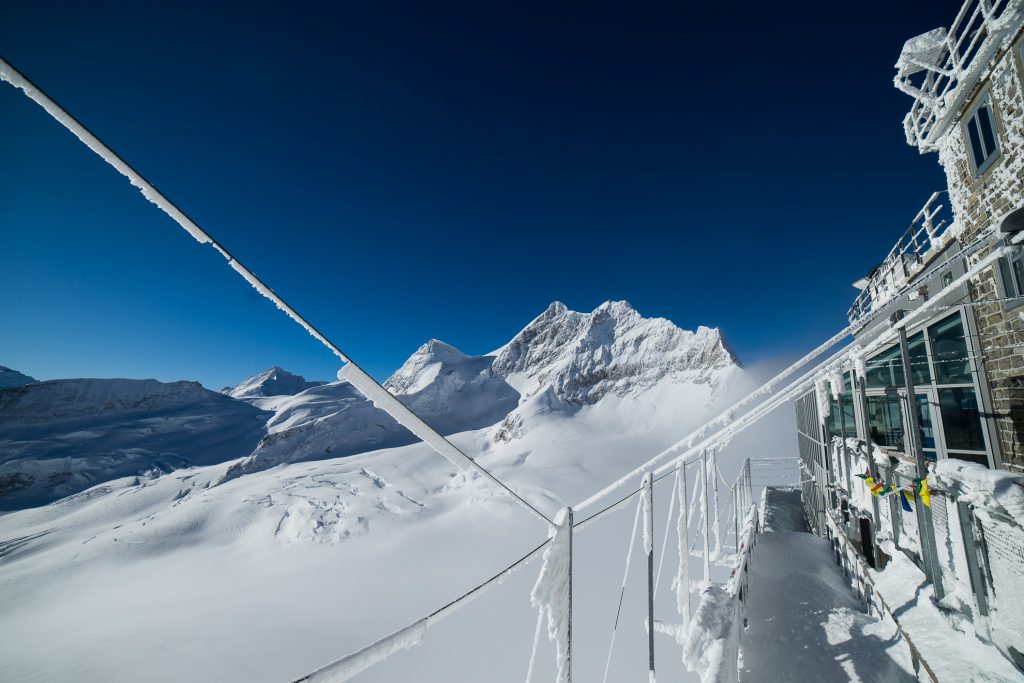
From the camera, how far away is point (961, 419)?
607 centimetres

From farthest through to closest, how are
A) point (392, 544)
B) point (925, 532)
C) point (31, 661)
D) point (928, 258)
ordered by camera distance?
point (392, 544)
point (31, 661)
point (928, 258)
point (925, 532)

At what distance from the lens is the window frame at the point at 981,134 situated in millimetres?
5535

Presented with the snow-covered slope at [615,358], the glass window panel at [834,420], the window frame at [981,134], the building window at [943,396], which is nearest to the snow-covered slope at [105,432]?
the snow-covered slope at [615,358]

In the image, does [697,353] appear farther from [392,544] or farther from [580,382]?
[392,544]

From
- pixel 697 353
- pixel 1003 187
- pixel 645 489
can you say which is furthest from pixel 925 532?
pixel 697 353

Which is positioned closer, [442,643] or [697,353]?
[442,643]

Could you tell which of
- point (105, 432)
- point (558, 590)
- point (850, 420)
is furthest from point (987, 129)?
point (105, 432)

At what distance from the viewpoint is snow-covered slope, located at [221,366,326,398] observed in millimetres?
99581

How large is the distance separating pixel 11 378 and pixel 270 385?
63.7 meters

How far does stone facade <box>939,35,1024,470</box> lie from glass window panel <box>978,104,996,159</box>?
0.20 meters

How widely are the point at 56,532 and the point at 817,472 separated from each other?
2243 inches

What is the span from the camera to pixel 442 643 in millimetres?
19000

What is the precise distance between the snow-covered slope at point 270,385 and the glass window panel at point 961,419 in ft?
368

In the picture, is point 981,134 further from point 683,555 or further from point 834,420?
point 834,420
